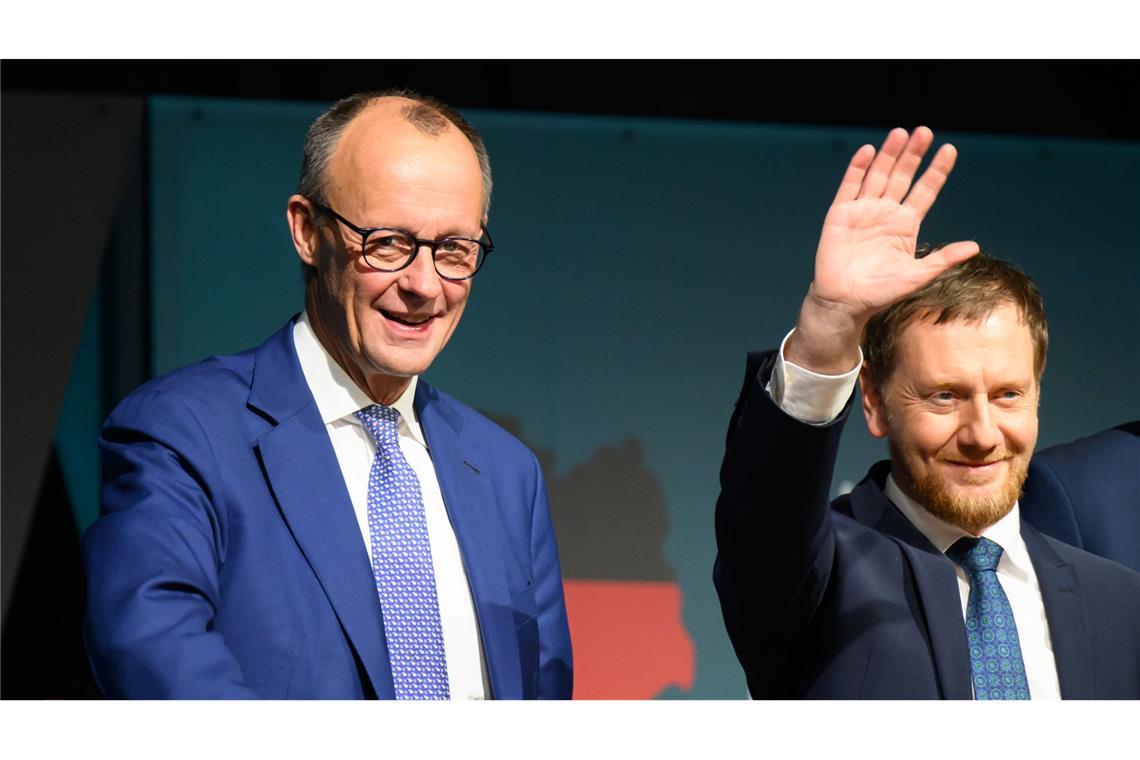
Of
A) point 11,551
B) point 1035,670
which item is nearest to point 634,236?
point 11,551

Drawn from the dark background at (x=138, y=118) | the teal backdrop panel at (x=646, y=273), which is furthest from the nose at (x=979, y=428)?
the dark background at (x=138, y=118)

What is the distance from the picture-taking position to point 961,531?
2.47 metres

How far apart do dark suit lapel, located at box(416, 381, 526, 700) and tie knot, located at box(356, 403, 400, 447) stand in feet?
0.25

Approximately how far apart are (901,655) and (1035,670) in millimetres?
214

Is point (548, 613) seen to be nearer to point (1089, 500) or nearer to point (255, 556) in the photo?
point (255, 556)

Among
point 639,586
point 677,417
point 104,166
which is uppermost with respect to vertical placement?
point 104,166

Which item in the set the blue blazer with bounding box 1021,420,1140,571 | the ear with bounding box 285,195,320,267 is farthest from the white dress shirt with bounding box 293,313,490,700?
the blue blazer with bounding box 1021,420,1140,571

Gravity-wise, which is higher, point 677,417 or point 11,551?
point 677,417

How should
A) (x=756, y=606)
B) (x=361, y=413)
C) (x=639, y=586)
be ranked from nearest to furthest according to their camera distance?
(x=756, y=606)
(x=361, y=413)
(x=639, y=586)

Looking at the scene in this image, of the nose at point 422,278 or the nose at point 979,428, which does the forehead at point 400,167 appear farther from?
the nose at point 979,428

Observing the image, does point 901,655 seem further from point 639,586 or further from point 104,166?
point 104,166

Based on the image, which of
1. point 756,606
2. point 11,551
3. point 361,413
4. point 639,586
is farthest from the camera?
point 639,586

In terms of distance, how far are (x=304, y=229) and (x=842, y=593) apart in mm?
1059

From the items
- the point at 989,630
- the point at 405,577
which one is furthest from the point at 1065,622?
the point at 405,577
